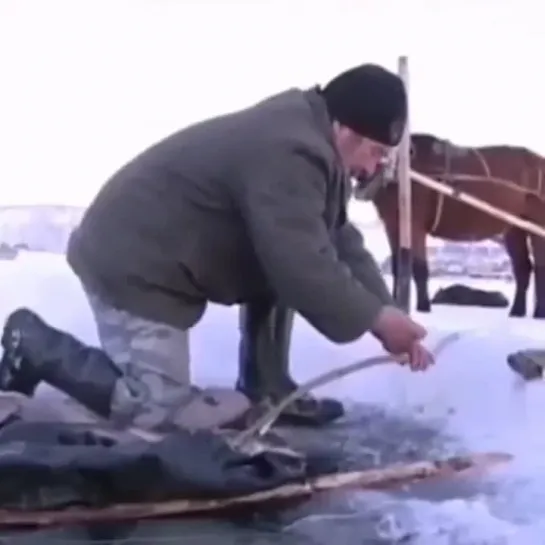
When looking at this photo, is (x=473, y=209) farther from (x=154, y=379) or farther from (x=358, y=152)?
(x=154, y=379)

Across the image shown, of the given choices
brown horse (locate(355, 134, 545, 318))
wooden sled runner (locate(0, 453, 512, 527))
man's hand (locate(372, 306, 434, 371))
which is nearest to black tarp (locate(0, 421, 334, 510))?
wooden sled runner (locate(0, 453, 512, 527))

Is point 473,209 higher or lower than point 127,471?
higher

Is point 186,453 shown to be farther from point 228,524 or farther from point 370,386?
point 370,386

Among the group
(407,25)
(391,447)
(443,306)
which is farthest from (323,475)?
(407,25)

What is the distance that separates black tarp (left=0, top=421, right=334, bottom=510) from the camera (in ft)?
3.42

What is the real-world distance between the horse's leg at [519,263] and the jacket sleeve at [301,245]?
0.19m

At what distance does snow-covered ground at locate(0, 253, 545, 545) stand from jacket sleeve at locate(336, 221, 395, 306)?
0.18 ft

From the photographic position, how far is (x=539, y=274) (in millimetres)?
1162

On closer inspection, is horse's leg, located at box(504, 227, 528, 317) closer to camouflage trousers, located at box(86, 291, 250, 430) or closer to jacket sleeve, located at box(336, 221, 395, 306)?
jacket sleeve, located at box(336, 221, 395, 306)

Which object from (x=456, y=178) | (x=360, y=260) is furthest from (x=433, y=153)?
(x=360, y=260)

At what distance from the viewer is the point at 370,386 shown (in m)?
1.13

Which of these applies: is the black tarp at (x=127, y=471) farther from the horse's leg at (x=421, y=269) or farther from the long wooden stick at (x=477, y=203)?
the long wooden stick at (x=477, y=203)

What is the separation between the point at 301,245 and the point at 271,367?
16 centimetres

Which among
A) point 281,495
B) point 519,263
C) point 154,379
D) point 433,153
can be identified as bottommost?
point 281,495
